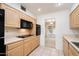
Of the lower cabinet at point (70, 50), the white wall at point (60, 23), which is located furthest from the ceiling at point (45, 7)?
the lower cabinet at point (70, 50)

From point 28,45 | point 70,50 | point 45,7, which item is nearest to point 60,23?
point 45,7

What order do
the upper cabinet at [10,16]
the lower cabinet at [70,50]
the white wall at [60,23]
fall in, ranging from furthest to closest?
the white wall at [60,23]
the upper cabinet at [10,16]
the lower cabinet at [70,50]

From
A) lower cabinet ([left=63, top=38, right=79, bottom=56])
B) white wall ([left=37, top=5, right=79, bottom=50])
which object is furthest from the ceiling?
lower cabinet ([left=63, top=38, right=79, bottom=56])

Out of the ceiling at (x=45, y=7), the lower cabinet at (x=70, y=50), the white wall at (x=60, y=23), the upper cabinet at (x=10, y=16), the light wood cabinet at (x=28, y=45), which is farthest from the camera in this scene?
the white wall at (x=60, y=23)

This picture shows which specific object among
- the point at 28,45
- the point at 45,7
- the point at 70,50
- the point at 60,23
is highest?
the point at 45,7

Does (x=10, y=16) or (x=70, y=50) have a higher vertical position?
(x=10, y=16)

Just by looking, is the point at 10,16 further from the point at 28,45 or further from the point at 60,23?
the point at 60,23

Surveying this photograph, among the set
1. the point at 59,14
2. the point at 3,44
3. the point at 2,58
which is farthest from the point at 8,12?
the point at 59,14

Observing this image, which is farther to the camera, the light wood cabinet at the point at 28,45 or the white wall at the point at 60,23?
the white wall at the point at 60,23

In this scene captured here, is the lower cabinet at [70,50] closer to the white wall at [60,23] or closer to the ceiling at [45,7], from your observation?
the ceiling at [45,7]

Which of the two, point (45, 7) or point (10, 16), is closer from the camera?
point (10, 16)

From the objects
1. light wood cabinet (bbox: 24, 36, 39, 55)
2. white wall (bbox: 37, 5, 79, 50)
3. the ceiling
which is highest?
the ceiling

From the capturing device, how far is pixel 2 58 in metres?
0.78

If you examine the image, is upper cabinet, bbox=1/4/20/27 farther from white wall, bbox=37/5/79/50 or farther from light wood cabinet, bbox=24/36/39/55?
white wall, bbox=37/5/79/50
